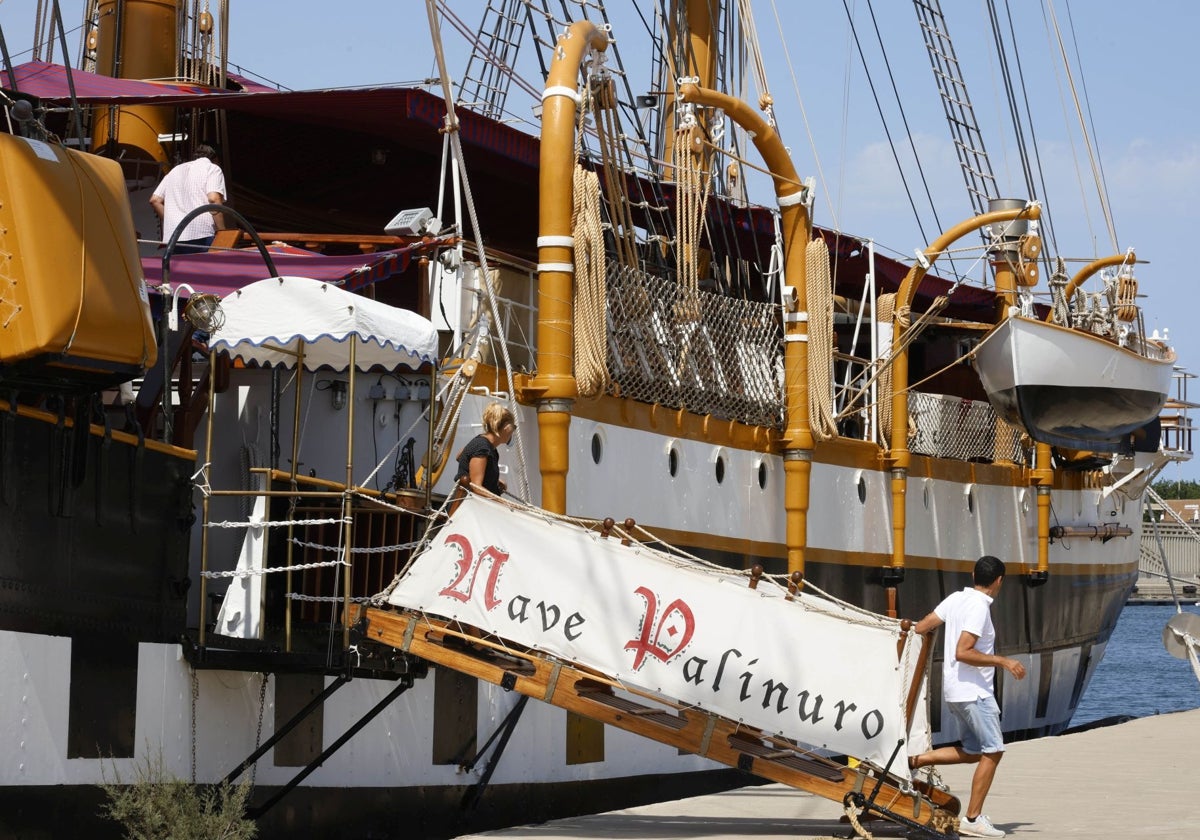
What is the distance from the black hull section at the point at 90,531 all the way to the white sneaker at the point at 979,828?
13.1 feet

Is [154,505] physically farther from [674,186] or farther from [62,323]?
[674,186]

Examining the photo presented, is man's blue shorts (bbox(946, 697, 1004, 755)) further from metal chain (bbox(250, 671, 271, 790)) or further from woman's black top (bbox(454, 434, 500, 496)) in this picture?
metal chain (bbox(250, 671, 271, 790))

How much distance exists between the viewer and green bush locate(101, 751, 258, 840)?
784 centimetres

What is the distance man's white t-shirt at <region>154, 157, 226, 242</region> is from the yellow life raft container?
3.45 meters

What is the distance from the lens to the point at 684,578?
9117mm

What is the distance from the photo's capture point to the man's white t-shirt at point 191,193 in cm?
1141

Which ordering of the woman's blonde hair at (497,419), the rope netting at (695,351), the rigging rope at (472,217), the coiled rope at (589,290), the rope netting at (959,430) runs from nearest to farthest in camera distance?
the woman's blonde hair at (497,419) → the rigging rope at (472,217) → the coiled rope at (589,290) → the rope netting at (695,351) → the rope netting at (959,430)

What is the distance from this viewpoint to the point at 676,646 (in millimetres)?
9047

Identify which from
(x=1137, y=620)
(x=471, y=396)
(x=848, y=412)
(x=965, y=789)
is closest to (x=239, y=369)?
(x=471, y=396)

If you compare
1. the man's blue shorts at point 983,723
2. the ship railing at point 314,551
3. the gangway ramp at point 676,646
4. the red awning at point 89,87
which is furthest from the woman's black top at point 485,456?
the red awning at point 89,87

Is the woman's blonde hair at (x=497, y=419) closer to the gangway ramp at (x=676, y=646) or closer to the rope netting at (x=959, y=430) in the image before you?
the gangway ramp at (x=676, y=646)

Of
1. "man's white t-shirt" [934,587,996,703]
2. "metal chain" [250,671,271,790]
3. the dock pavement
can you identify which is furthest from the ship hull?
"man's white t-shirt" [934,587,996,703]

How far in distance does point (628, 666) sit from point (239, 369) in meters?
3.15

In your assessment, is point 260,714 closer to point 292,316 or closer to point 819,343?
point 292,316
